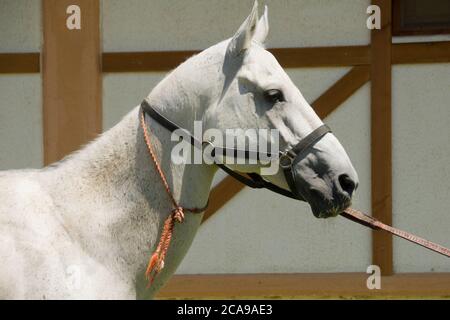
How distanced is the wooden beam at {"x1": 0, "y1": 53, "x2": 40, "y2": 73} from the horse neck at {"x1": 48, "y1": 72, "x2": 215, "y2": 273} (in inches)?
120

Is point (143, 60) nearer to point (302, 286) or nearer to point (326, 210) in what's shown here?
point (302, 286)

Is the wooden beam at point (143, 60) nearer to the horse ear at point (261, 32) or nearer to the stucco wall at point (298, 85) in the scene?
the stucco wall at point (298, 85)

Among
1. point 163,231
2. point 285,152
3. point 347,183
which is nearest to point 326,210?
point 347,183

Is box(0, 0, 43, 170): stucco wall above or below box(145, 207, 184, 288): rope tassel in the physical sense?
above

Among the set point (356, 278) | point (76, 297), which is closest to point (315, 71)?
point (356, 278)

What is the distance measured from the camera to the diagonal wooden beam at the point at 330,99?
220 inches

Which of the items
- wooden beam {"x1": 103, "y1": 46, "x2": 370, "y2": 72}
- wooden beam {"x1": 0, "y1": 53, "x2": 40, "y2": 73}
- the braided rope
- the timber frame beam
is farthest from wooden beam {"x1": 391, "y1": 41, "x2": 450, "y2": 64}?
the braided rope

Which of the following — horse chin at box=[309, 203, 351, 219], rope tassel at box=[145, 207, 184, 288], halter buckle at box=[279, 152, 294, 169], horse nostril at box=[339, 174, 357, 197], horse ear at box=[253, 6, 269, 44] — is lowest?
rope tassel at box=[145, 207, 184, 288]

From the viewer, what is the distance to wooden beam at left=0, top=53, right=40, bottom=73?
A: 5723 millimetres

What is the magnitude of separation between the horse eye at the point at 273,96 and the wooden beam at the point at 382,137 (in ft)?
9.59

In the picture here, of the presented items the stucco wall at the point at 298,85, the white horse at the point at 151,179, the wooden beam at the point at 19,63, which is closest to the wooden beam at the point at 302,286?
the stucco wall at the point at 298,85

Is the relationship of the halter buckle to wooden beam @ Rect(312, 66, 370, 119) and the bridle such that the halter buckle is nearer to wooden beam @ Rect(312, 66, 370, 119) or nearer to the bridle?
the bridle

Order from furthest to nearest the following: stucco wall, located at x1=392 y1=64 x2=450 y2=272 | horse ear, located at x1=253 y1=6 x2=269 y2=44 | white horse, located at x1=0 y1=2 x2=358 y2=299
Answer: stucco wall, located at x1=392 y1=64 x2=450 y2=272, horse ear, located at x1=253 y1=6 x2=269 y2=44, white horse, located at x1=0 y1=2 x2=358 y2=299

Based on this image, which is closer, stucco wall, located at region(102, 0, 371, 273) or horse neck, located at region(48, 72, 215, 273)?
horse neck, located at region(48, 72, 215, 273)
